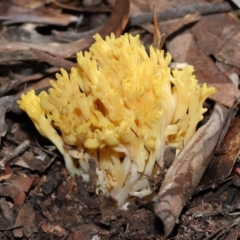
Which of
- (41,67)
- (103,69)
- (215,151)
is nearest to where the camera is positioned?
(103,69)

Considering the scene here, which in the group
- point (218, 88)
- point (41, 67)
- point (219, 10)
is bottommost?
point (41, 67)

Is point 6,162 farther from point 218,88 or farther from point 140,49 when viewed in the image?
point 218,88

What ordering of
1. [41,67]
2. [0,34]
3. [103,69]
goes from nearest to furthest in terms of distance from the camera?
[103,69]
[41,67]
[0,34]

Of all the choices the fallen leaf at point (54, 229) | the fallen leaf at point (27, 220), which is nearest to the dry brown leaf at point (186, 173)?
the fallen leaf at point (54, 229)

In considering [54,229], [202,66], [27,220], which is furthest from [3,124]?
[202,66]

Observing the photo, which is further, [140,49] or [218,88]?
[218,88]

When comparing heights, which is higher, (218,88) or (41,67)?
(218,88)

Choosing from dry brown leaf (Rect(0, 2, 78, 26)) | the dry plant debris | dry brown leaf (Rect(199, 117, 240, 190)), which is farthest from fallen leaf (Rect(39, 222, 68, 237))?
dry brown leaf (Rect(0, 2, 78, 26))

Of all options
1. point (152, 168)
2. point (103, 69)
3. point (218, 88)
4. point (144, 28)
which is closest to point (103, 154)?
point (152, 168)
